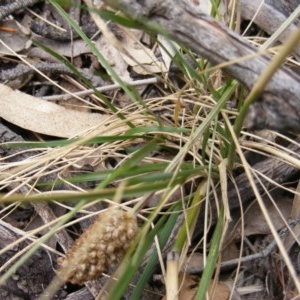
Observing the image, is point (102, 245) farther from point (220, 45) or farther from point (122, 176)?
point (220, 45)

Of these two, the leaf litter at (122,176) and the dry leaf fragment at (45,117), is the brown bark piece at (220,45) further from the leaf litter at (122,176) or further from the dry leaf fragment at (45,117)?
the dry leaf fragment at (45,117)

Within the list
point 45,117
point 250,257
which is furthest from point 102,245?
point 45,117

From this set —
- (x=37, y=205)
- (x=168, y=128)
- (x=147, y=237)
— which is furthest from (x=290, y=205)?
(x=37, y=205)

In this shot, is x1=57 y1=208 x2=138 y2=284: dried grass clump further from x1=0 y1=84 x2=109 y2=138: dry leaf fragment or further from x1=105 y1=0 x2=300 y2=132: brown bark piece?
x1=0 y1=84 x2=109 y2=138: dry leaf fragment

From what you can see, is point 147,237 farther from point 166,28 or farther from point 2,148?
point 2,148

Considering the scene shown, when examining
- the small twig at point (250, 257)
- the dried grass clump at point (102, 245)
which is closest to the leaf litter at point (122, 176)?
the small twig at point (250, 257)
